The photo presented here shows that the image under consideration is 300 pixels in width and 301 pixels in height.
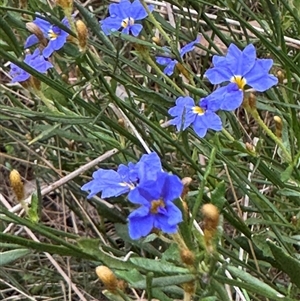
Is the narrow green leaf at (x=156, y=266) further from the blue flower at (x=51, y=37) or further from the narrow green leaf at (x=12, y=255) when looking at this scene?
the blue flower at (x=51, y=37)

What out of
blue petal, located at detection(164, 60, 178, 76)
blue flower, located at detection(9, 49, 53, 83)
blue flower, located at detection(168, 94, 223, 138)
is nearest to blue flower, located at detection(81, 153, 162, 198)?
blue flower, located at detection(168, 94, 223, 138)

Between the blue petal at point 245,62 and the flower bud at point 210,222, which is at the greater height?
the blue petal at point 245,62

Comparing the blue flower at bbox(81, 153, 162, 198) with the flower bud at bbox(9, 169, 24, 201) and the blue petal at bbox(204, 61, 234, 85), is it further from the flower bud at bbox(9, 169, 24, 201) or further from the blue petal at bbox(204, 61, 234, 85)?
the blue petal at bbox(204, 61, 234, 85)

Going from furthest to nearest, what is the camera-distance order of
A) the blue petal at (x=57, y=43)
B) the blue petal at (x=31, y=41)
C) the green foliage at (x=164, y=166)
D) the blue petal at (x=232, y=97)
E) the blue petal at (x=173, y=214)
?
the blue petal at (x=31, y=41) → the blue petal at (x=57, y=43) → the blue petal at (x=232, y=97) → the green foliage at (x=164, y=166) → the blue petal at (x=173, y=214)

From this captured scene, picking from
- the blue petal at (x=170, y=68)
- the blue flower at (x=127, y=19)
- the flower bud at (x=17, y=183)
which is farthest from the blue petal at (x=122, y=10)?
the flower bud at (x=17, y=183)

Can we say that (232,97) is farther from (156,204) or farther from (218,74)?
(156,204)

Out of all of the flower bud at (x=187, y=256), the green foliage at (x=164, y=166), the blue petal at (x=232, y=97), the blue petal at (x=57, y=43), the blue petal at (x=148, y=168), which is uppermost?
the blue petal at (x=148, y=168)

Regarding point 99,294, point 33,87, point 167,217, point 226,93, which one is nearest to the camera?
point 167,217

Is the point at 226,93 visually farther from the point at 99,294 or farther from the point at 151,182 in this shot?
the point at 99,294

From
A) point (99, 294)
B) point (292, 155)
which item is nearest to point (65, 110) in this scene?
point (292, 155)
